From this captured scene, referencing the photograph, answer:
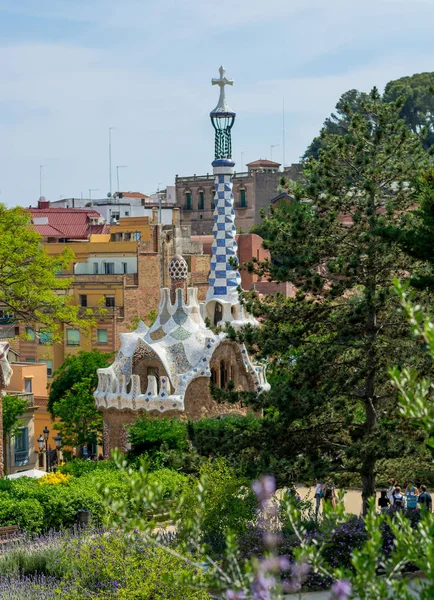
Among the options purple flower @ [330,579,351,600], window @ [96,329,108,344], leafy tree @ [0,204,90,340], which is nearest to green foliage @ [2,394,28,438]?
leafy tree @ [0,204,90,340]

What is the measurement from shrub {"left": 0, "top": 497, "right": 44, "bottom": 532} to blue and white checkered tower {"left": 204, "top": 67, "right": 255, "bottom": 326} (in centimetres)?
1100

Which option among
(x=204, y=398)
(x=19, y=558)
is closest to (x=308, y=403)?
(x=19, y=558)

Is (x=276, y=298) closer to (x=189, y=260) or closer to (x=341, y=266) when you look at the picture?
(x=341, y=266)

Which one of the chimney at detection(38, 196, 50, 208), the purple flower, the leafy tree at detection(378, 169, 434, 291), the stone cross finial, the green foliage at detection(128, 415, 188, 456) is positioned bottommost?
the green foliage at detection(128, 415, 188, 456)

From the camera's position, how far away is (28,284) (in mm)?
31859

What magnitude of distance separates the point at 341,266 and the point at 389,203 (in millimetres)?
1535

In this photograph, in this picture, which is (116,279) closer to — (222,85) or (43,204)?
(222,85)

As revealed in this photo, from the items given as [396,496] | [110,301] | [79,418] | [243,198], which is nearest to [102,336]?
[110,301]

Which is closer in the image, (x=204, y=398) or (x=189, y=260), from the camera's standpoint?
(x=204, y=398)

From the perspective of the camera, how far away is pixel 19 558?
20.3m

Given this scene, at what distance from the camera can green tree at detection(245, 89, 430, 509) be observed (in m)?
23.5

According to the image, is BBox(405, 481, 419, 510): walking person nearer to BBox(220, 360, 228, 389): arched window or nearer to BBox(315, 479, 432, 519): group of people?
BBox(315, 479, 432, 519): group of people

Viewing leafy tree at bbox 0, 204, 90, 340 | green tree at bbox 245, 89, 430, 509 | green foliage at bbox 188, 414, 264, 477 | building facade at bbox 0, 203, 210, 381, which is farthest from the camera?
building facade at bbox 0, 203, 210, 381

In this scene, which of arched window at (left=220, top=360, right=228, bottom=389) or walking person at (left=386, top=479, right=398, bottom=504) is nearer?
walking person at (left=386, top=479, right=398, bottom=504)
